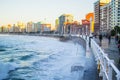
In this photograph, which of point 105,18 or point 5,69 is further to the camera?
point 105,18

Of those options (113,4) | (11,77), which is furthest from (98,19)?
(11,77)

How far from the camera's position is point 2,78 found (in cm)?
1403

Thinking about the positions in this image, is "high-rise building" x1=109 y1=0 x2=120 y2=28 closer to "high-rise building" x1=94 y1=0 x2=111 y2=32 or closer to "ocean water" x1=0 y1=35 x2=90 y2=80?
"high-rise building" x1=94 y1=0 x2=111 y2=32

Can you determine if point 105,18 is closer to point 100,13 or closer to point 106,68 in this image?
point 100,13

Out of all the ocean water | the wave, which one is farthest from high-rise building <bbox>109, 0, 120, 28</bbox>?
the wave

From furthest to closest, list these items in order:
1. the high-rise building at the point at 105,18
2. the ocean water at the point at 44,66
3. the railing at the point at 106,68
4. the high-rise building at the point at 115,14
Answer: the high-rise building at the point at 105,18 < the high-rise building at the point at 115,14 < the ocean water at the point at 44,66 < the railing at the point at 106,68

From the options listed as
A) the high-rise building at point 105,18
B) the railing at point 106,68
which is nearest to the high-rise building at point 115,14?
the high-rise building at point 105,18

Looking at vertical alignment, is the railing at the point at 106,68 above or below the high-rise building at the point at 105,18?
below

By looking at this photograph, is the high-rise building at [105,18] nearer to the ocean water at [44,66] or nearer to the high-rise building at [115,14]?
the high-rise building at [115,14]

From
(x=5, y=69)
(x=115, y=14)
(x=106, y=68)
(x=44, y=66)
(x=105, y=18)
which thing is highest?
(x=115, y=14)

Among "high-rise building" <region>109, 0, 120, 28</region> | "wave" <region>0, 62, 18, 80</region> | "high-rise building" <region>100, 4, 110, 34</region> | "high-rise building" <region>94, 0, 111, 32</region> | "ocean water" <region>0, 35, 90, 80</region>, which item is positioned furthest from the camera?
"high-rise building" <region>94, 0, 111, 32</region>

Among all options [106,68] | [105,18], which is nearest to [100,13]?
[105,18]

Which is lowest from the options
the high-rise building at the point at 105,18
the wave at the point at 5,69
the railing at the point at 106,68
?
the wave at the point at 5,69

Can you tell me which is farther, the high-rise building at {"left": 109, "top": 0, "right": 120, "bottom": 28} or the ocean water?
the high-rise building at {"left": 109, "top": 0, "right": 120, "bottom": 28}
